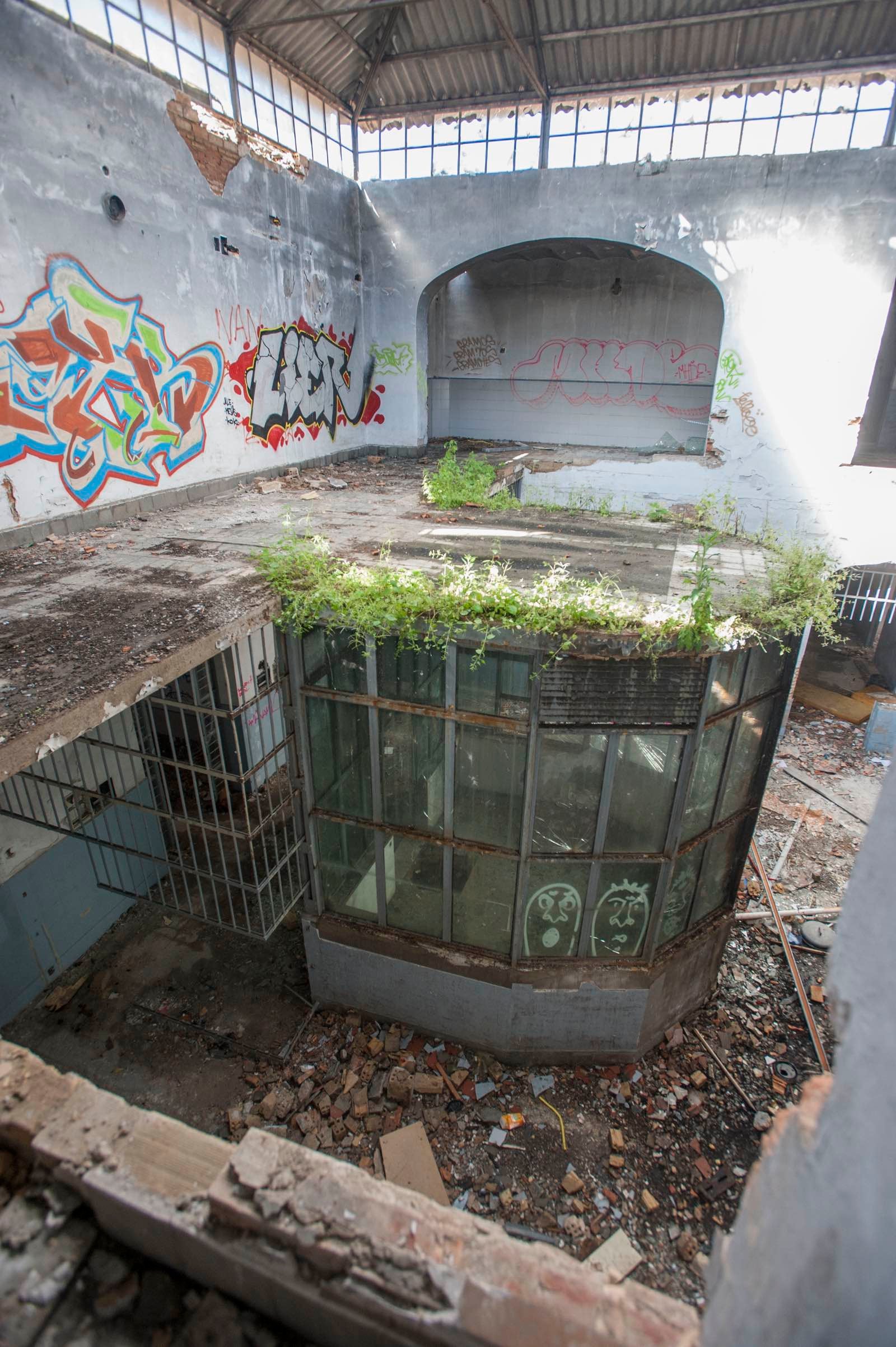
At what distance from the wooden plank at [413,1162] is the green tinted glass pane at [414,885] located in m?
1.46

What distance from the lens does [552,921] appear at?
527cm

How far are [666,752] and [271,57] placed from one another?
9.81m

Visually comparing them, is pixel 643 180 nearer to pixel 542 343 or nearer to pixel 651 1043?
pixel 542 343

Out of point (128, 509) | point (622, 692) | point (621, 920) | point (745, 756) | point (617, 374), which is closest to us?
point (622, 692)

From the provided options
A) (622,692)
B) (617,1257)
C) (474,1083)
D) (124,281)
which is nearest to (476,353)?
(124,281)

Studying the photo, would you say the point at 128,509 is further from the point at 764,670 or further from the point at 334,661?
the point at 764,670

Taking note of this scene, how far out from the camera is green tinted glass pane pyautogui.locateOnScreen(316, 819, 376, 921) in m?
5.46

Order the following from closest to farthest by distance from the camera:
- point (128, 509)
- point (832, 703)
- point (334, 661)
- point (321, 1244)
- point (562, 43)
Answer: point (321, 1244) → point (334, 661) → point (128, 509) → point (562, 43) → point (832, 703)

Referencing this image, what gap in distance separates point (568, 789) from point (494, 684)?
37.4 inches

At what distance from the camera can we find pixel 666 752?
4.66 m

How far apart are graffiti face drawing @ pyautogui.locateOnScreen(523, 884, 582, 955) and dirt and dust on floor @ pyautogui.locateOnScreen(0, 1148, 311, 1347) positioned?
3742mm

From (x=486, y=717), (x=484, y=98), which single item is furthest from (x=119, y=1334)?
(x=484, y=98)

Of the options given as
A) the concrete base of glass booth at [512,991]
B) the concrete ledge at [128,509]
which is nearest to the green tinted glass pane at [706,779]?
the concrete base of glass booth at [512,991]

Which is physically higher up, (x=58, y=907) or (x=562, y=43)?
(x=562, y=43)
